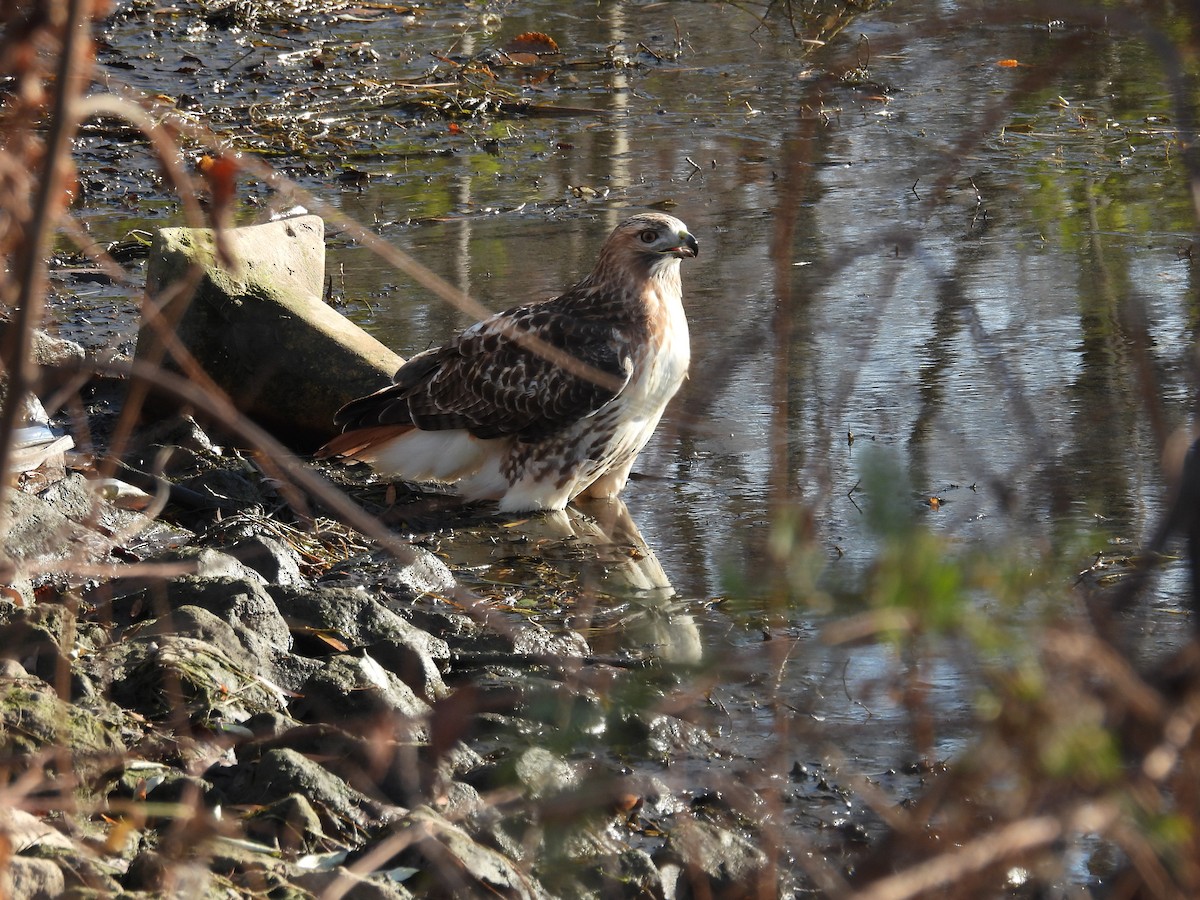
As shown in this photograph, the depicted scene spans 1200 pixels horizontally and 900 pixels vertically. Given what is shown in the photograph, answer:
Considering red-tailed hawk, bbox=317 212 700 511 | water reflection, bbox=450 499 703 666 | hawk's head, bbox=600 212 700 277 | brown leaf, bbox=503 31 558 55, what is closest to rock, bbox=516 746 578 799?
water reflection, bbox=450 499 703 666

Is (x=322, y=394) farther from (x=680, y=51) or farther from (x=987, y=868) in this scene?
(x=680, y=51)

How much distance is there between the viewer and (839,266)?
213 centimetres

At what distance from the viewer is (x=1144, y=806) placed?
160 cm

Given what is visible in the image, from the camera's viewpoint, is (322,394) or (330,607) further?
(322,394)

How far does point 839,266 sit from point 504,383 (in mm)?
4491

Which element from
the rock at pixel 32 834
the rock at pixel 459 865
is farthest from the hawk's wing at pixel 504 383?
the rock at pixel 32 834

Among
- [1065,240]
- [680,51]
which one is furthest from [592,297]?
[680,51]

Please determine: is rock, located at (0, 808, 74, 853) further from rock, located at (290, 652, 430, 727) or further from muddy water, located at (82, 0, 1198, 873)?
muddy water, located at (82, 0, 1198, 873)

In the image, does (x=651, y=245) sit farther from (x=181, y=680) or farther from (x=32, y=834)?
(x=32, y=834)

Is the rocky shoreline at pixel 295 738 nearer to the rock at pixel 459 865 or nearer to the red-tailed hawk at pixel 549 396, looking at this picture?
the rock at pixel 459 865

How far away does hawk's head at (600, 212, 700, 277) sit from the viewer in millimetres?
6418

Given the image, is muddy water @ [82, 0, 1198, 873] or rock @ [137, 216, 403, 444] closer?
muddy water @ [82, 0, 1198, 873]

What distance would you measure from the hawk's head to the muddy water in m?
0.50

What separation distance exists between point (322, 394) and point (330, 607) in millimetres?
2510
